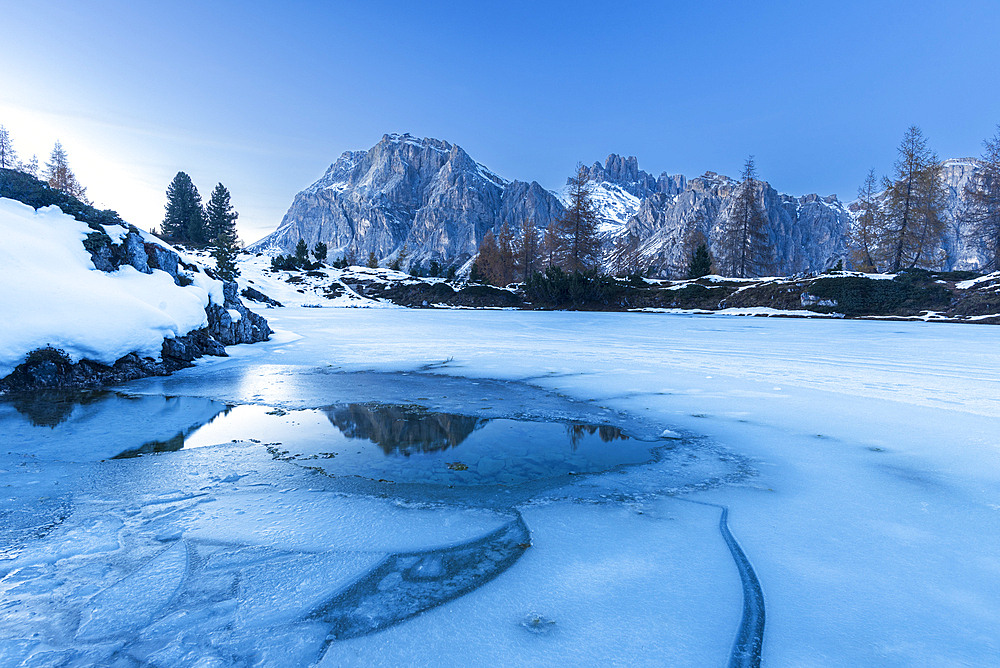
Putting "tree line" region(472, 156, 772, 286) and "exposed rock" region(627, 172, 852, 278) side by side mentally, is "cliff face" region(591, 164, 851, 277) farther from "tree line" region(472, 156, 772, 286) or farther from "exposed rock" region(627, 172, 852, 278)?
"tree line" region(472, 156, 772, 286)

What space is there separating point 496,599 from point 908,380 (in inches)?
326

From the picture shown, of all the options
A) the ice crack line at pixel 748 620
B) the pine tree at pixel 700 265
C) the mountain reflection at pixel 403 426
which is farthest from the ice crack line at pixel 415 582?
the pine tree at pixel 700 265

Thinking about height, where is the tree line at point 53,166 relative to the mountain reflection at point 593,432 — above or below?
above

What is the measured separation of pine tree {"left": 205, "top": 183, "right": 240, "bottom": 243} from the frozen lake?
211 feet

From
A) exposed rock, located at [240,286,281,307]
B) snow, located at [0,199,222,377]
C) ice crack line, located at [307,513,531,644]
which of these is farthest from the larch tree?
ice crack line, located at [307,513,531,644]

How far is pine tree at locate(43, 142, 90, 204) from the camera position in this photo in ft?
158

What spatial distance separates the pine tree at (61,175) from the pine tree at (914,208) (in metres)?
73.8

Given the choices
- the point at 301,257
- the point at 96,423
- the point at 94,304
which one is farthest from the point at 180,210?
the point at 96,423

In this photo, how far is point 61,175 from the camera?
4812 cm

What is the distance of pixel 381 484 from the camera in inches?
132

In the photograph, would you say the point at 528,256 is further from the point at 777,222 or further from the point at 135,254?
the point at 777,222

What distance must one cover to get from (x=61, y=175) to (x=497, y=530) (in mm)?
69543

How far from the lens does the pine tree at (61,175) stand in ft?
158

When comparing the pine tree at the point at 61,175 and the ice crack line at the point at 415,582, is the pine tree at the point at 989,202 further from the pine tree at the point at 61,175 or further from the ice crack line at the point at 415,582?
the pine tree at the point at 61,175
